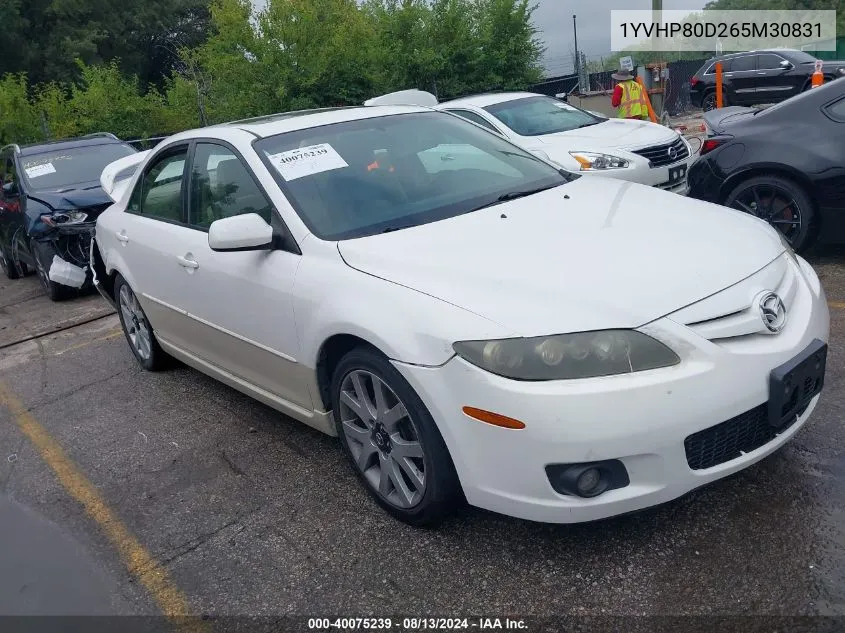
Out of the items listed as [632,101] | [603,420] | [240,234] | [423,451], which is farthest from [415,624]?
[632,101]

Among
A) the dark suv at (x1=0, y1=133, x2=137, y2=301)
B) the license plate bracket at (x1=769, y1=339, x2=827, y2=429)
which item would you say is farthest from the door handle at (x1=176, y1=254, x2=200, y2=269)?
the dark suv at (x1=0, y1=133, x2=137, y2=301)

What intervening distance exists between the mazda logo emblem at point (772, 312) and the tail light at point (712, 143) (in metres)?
3.56

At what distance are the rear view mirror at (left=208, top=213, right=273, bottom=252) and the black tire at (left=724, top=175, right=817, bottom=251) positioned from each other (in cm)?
385

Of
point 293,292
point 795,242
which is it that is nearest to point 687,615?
point 293,292

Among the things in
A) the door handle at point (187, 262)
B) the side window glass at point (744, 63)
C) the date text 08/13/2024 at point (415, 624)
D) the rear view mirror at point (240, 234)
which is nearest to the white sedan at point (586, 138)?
the door handle at point (187, 262)

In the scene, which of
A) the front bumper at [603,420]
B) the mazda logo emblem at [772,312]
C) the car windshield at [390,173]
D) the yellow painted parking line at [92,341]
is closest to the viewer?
the front bumper at [603,420]

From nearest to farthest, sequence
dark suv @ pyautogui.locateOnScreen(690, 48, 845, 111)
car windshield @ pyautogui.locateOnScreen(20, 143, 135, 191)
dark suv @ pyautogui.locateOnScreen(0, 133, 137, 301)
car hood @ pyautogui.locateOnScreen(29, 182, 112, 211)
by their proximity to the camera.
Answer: dark suv @ pyautogui.locateOnScreen(0, 133, 137, 301) → car hood @ pyautogui.locateOnScreen(29, 182, 112, 211) → car windshield @ pyautogui.locateOnScreen(20, 143, 135, 191) → dark suv @ pyautogui.locateOnScreen(690, 48, 845, 111)

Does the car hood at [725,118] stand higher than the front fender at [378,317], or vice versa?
the front fender at [378,317]

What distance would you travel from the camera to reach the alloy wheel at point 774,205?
5.59m

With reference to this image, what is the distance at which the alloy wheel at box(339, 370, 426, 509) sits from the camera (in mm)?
2973

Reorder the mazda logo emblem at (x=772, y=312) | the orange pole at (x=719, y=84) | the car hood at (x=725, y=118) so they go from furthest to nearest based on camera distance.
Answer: the orange pole at (x=719, y=84) < the car hood at (x=725, y=118) < the mazda logo emblem at (x=772, y=312)

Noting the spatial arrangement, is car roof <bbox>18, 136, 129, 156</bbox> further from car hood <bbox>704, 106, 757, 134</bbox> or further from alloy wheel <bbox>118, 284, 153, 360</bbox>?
car hood <bbox>704, 106, 757, 134</bbox>

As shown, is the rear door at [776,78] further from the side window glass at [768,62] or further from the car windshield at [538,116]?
the car windshield at [538,116]

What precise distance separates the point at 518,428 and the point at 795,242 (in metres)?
3.88
